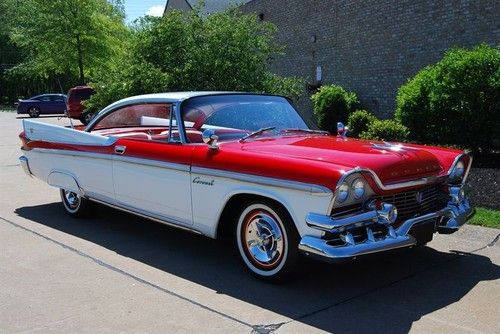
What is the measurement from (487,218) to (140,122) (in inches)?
164

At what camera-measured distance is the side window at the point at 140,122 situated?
18.1 feet

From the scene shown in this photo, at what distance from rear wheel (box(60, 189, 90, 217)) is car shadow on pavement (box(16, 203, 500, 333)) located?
1.81 ft

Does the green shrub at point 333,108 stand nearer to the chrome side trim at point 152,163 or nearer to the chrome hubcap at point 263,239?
the chrome side trim at point 152,163

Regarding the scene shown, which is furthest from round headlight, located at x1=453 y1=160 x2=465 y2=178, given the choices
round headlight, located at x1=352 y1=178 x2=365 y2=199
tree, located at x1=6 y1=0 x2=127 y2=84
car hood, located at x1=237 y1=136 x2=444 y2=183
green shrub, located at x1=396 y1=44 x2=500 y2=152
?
tree, located at x1=6 y1=0 x2=127 y2=84

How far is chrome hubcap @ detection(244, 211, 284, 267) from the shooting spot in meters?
4.23

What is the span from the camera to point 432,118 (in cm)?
1053

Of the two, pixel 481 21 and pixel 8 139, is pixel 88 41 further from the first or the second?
pixel 481 21

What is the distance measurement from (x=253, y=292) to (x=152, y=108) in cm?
252

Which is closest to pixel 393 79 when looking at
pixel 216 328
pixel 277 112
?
pixel 277 112

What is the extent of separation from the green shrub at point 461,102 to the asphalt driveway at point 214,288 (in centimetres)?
459

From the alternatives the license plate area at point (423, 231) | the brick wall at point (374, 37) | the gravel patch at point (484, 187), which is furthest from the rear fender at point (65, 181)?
the brick wall at point (374, 37)

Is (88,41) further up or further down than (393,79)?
further up

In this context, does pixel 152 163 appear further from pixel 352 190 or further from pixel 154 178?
pixel 352 190

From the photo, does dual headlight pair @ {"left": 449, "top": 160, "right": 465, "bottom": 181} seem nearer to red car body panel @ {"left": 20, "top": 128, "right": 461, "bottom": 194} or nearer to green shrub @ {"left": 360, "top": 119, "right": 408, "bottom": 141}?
red car body panel @ {"left": 20, "top": 128, "right": 461, "bottom": 194}
